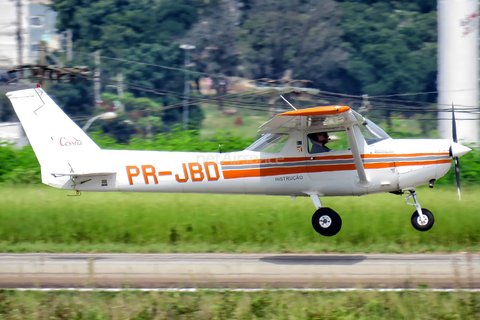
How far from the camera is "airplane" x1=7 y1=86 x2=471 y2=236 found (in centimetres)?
1040

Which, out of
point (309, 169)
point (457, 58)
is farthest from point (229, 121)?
point (309, 169)

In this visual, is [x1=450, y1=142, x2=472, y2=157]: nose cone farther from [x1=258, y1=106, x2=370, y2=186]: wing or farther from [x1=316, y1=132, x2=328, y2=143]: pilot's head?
[x1=316, y1=132, x2=328, y2=143]: pilot's head

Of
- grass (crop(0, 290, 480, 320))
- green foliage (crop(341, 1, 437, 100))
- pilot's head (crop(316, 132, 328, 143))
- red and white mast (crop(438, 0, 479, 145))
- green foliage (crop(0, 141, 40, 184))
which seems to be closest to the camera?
grass (crop(0, 290, 480, 320))

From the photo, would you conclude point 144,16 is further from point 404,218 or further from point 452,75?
point 404,218

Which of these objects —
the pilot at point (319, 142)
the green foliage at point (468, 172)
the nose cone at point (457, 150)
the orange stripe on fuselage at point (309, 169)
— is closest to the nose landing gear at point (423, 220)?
the orange stripe on fuselage at point (309, 169)

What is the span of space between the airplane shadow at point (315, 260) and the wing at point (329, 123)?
4.97 ft

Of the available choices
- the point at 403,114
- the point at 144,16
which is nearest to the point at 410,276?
the point at 403,114

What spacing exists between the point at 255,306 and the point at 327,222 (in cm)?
358

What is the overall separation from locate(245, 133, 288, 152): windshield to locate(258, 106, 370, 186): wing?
0.15m

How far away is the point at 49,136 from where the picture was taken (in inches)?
439

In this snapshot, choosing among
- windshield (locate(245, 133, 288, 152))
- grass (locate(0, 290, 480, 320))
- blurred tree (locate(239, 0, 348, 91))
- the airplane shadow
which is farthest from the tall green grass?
blurred tree (locate(239, 0, 348, 91))

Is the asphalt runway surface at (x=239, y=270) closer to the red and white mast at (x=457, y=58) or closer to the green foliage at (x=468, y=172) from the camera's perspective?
the green foliage at (x=468, y=172)

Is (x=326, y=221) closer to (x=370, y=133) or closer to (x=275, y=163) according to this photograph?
(x=275, y=163)

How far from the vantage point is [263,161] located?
35.5 ft
